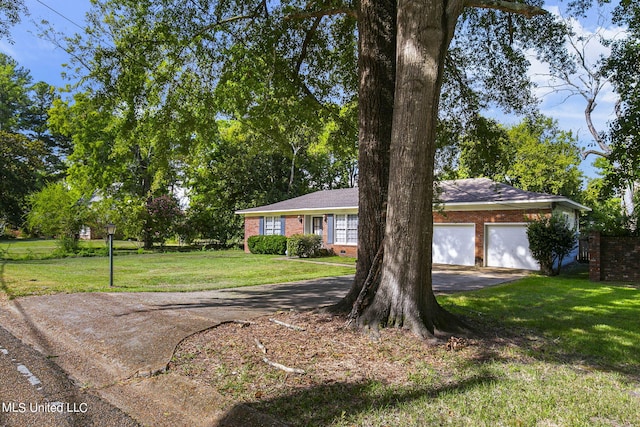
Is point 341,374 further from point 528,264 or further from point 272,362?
point 528,264

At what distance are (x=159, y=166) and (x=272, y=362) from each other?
270 inches

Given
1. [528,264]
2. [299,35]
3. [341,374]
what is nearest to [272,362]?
[341,374]

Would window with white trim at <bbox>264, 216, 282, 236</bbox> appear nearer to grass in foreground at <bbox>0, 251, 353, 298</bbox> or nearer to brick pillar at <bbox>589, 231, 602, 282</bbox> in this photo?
grass in foreground at <bbox>0, 251, 353, 298</bbox>

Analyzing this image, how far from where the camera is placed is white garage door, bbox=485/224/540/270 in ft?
48.1

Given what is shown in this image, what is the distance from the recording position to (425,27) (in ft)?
15.0

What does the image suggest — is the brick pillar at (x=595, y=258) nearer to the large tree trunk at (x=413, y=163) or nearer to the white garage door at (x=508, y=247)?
the white garage door at (x=508, y=247)

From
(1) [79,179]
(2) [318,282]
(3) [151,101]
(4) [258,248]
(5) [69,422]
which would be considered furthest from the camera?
(1) [79,179]

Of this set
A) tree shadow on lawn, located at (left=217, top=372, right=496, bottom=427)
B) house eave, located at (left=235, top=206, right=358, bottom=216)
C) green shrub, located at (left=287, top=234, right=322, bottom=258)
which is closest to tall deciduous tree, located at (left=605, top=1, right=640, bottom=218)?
tree shadow on lawn, located at (left=217, top=372, right=496, bottom=427)

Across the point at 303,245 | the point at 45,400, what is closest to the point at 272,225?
the point at 303,245

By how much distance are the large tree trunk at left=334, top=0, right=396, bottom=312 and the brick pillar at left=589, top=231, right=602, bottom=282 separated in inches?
413

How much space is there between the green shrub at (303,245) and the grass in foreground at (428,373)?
45.9 feet

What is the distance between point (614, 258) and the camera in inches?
488

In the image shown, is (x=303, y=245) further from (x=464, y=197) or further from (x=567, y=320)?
(x=567, y=320)

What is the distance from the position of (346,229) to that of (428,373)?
668 inches
